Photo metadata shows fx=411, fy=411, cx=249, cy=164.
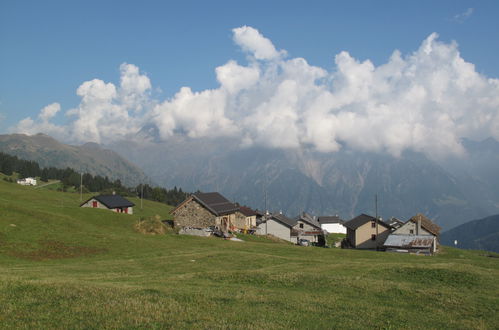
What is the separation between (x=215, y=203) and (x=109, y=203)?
1305 inches

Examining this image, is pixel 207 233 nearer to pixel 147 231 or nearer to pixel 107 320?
pixel 147 231

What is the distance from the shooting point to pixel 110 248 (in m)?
49.4

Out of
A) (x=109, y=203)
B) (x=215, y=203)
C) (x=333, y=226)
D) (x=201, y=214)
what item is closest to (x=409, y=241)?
(x=215, y=203)

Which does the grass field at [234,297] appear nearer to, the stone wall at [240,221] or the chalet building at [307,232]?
the stone wall at [240,221]

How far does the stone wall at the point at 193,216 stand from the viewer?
89.9 meters

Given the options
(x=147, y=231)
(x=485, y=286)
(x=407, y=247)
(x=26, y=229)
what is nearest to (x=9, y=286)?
(x=485, y=286)

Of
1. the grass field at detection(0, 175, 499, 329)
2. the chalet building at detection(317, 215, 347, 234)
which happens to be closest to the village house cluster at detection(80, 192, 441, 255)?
the grass field at detection(0, 175, 499, 329)

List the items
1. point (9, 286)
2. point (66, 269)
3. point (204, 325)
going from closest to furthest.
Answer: point (204, 325) → point (9, 286) → point (66, 269)

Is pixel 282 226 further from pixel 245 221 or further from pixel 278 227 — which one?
pixel 245 221

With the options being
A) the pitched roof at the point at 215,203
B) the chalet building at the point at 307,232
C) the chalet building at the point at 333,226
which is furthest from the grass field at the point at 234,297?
the chalet building at the point at 333,226

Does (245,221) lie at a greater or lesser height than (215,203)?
lesser

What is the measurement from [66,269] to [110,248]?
1495 centimetres

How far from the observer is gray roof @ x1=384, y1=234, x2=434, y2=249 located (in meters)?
86.6

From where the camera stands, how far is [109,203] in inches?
4353
